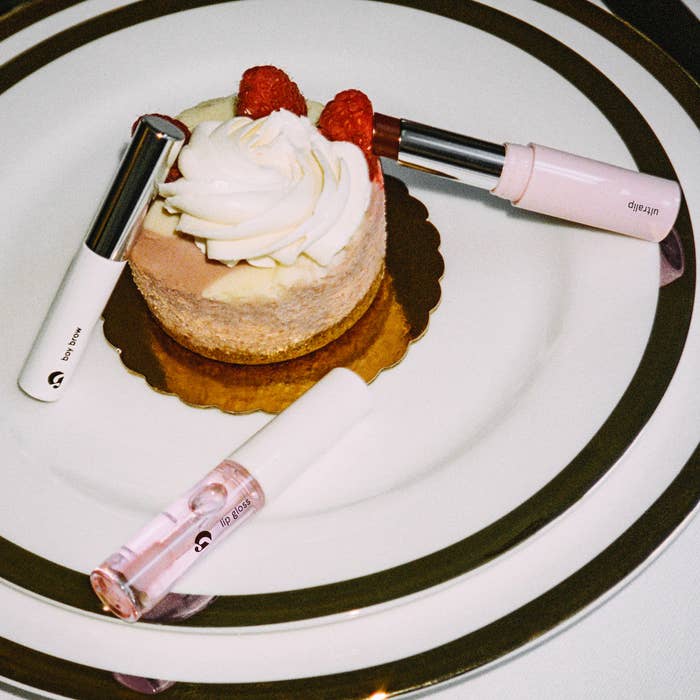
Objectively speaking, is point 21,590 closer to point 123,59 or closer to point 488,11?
point 123,59

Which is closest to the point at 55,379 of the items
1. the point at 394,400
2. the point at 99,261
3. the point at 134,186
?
the point at 99,261

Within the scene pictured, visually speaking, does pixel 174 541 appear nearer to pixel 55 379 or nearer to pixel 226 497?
pixel 226 497

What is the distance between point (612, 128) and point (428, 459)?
0.57 metres

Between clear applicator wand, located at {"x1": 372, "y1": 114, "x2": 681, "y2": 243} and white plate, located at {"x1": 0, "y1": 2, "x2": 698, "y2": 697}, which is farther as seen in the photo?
clear applicator wand, located at {"x1": 372, "y1": 114, "x2": 681, "y2": 243}

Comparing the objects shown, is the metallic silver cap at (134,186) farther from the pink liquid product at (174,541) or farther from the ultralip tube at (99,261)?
the pink liquid product at (174,541)

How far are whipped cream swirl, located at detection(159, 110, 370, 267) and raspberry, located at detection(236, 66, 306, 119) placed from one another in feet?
0.12

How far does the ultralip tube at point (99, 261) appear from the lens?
774 millimetres

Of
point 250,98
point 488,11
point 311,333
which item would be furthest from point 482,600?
point 488,11

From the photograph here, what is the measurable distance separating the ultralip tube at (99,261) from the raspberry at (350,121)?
176mm

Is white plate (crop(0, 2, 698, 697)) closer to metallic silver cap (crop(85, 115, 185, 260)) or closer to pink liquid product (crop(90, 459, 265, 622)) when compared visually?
pink liquid product (crop(90, 459, 265, 622))

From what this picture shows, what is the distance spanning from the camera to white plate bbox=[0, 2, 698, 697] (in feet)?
2.39

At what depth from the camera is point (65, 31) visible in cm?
127

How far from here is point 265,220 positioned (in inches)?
31.3

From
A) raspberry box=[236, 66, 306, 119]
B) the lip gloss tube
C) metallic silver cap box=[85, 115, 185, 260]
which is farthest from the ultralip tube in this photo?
the lip gloss tube
